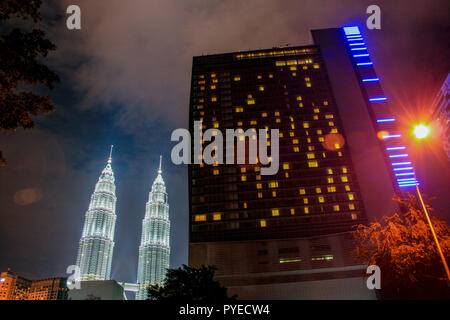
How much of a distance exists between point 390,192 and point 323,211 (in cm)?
2618

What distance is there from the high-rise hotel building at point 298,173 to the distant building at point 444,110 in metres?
17.1

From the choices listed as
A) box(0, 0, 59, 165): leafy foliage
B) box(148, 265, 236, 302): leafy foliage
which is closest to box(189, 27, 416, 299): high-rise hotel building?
box(148, 265, 236, 302): leafy foliage

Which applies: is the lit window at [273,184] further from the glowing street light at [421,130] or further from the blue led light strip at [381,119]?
the glowing street light at [421,130]

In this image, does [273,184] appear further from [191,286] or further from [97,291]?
[97,291]

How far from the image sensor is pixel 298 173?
10888 cm

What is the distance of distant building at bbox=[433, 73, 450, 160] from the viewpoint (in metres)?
111

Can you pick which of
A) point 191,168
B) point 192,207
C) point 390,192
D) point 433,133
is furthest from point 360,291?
point 433,133

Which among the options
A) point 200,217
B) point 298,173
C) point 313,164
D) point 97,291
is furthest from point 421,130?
point 97,291

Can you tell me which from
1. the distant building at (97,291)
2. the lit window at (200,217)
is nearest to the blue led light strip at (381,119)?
the lit window at (200,217)

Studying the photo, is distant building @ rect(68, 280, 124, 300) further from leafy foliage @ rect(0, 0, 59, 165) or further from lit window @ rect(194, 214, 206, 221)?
leafy foliage @ rect(0, 0, 59, 165)

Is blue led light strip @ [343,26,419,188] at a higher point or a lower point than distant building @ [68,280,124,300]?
higher

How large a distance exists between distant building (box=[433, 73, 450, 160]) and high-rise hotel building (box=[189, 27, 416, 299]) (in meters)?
17.1

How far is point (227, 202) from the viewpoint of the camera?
105875 mm
